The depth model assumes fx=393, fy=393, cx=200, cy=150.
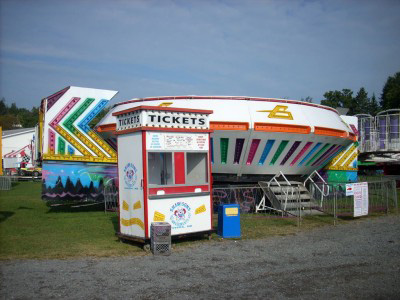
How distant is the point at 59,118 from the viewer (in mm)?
14242

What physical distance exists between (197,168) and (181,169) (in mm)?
1056

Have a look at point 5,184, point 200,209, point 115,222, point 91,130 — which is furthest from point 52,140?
point 5,184

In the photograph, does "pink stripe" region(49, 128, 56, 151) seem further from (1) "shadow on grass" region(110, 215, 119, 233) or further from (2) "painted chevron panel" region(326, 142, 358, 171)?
(2) "painted chevron panel" region(326, 142, 358, 171)

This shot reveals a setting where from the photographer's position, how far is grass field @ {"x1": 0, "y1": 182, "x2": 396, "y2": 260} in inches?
322

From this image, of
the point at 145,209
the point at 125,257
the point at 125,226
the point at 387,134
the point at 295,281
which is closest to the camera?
the point at 295,281

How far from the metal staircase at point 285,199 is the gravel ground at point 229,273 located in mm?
4050

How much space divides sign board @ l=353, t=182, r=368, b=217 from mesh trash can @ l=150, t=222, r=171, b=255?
653 cm

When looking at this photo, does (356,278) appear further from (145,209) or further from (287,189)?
(287,189)

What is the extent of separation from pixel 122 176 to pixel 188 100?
432 centimetres

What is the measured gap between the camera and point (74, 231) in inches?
420

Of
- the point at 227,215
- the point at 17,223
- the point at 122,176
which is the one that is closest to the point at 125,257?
the point at 122,176

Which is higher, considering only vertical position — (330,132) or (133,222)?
(330,132)

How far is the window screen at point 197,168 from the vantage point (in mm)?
9711

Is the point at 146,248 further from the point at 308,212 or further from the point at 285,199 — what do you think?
the point at 308,212
